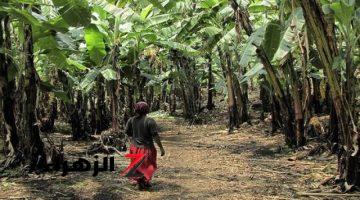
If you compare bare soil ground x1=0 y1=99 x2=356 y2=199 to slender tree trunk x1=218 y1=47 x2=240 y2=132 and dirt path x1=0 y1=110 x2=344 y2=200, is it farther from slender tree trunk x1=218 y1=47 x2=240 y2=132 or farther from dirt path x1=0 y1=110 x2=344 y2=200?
slender tree trunk x1=218 y1=47 x2=240 y2=132

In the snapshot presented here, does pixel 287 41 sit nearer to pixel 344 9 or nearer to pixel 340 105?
pixel 344 9

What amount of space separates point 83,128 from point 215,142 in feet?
14.3

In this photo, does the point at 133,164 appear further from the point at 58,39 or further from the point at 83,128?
the point at 83,128

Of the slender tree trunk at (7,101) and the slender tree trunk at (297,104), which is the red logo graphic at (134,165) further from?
the slender tree trunk at (297,104)

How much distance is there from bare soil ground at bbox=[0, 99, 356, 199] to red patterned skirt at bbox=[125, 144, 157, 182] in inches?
10.2

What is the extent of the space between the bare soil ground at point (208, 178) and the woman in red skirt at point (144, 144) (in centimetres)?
25

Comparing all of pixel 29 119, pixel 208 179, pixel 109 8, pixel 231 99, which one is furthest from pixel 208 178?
pixel 231 99

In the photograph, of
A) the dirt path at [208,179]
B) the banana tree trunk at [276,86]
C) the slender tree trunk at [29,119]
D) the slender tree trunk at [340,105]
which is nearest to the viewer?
the slender tree trunk at [340,105]

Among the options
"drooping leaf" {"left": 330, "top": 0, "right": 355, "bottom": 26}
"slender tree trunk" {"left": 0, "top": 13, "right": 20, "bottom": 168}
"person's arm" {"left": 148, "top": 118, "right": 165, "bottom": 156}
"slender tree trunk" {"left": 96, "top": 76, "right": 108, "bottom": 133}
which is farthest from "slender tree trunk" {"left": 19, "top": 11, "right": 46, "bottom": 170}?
"slender tree trunk" {"left": 96, "top": 76, "right": 108, "bottom": 133}

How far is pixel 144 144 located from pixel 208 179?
1.59m

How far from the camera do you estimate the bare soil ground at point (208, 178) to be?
7.03 meters

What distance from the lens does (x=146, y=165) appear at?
24.2 ft

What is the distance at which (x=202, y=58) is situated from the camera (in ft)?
85.1

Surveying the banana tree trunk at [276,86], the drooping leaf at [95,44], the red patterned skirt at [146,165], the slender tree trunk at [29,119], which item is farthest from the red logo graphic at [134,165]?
the banana tree trunk at [276,86]
